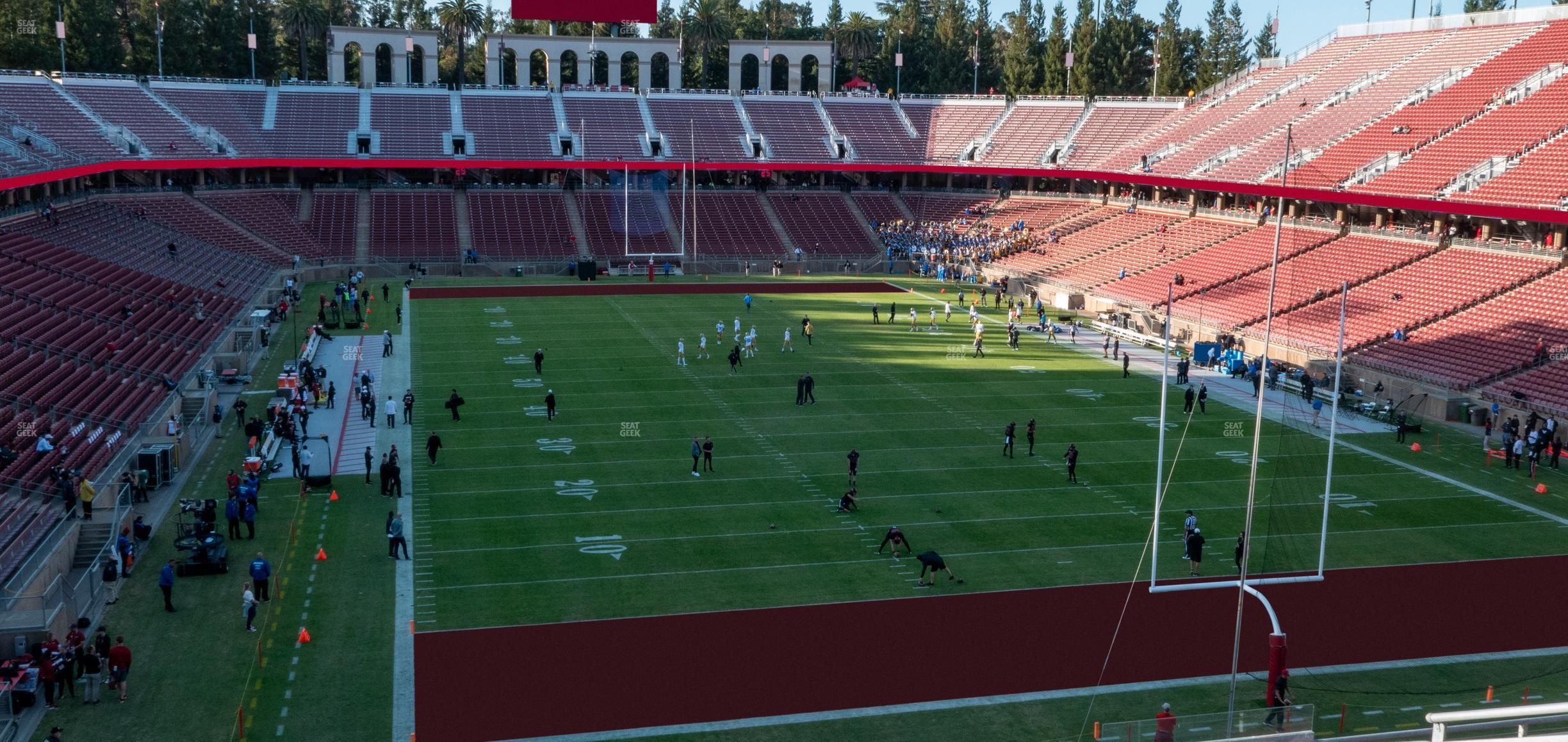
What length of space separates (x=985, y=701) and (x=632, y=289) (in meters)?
47.6

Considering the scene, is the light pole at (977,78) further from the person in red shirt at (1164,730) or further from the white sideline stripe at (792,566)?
the person in red shirt at (1164,730)

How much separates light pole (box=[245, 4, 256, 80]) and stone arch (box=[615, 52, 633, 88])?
24169 mm

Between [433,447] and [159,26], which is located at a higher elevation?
[159,26]

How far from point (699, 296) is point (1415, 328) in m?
31.8

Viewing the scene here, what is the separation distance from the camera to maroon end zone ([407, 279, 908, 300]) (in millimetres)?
61250

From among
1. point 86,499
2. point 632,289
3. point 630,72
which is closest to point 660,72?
point 630,72

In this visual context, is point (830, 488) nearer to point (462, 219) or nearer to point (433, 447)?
point (433, 447)

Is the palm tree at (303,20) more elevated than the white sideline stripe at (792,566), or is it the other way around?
the palm tree at (303,20)

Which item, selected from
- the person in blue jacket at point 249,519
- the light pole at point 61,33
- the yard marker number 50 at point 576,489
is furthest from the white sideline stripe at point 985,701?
the light pole at point 61,33

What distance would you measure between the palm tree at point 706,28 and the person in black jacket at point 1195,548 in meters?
84.8

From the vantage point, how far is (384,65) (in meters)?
114

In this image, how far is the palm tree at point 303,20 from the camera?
91438mm

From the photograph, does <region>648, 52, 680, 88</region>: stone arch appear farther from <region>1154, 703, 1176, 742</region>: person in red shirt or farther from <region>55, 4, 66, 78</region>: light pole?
<region>1154, 703, 1176, 742</region>: person in red shirt

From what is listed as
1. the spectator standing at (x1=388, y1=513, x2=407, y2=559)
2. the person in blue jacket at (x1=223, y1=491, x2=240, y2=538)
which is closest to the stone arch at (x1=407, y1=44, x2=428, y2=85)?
the person in blue jacket at (x1=223, y1=491, x2=240, y2=538)
